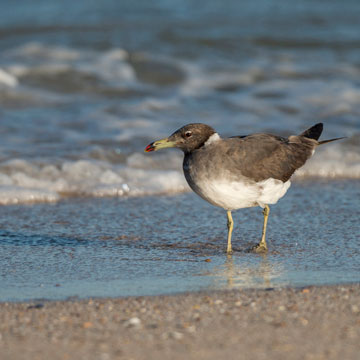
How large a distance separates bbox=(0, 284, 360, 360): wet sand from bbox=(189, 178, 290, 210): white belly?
1.02 metres

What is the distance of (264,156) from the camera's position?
5617 mm

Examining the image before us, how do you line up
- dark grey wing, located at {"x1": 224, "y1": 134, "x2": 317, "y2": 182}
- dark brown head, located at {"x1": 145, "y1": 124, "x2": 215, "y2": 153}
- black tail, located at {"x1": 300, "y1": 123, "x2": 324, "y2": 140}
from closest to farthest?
dark grey wing, located at {"x1": 224, "y1": 134, "x2": 317, "y2": 182}
dark brown head, located at {"x1": 145, "y1": 124, "x2": 215, "y2": 153}
black tail, located at {"x1": 300, "y1": 123, "x2": 324, "y2": 140}

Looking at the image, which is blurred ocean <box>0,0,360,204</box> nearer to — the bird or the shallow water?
the shallow water

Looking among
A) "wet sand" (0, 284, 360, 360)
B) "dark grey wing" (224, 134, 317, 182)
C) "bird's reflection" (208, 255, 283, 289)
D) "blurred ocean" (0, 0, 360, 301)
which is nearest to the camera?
"wet sand" (0, 284, 360, 360)

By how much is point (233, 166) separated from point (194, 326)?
1815mm

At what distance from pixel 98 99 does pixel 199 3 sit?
774 cm

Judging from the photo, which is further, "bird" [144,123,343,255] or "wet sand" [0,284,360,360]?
"bird" [144,123,343,255]

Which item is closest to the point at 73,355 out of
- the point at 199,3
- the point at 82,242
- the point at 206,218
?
the point at 82,242

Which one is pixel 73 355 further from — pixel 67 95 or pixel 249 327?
pixel 67 95

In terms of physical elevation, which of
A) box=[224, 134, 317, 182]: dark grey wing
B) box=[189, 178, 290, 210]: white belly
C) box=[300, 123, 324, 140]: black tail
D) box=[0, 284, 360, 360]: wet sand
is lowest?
box=[0, 284, 360, 360]: wet sand

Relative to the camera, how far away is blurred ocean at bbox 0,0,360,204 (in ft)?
27.0

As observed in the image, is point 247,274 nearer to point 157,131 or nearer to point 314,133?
point 314,133

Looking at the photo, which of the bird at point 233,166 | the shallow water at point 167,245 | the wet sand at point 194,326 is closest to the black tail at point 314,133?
the bird at point 233,166

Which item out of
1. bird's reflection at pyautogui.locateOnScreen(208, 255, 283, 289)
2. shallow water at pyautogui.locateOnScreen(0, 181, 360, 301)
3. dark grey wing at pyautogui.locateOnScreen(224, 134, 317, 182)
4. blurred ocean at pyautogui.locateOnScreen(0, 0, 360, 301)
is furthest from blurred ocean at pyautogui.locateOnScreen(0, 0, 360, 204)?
bird's reflection at pyautogui.locateOnScreen(208, 255, 283, 289)
